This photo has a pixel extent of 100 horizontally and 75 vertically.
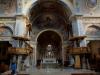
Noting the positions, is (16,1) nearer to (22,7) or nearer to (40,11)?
(22,7)

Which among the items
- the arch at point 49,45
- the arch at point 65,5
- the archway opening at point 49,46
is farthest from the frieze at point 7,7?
the arch at point 49,45

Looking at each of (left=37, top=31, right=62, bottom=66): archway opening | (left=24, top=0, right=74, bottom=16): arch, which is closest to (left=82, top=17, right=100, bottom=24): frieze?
(left=24, top=0, right=74, bottom=16): arch

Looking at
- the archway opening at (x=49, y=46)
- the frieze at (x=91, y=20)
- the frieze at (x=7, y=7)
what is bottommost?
the archway opening at (x=49, y=46)

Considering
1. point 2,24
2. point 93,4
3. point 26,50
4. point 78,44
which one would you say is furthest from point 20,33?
point 93,4

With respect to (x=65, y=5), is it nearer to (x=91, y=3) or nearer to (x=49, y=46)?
(x=91, y=3)

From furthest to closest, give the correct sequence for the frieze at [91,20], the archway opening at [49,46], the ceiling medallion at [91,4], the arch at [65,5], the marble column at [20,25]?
1. the archway opening at [49,46]
2. the ceiling medallion at [91,4]
3. the arch at [65,5]
4. the frieze at [91,20]
5. the marble column at [20,25]

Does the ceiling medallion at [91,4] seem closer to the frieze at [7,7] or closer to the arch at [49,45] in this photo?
the frieze at [7,7]

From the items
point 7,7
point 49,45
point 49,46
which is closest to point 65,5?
point 7,7

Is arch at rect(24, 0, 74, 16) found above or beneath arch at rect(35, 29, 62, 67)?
above

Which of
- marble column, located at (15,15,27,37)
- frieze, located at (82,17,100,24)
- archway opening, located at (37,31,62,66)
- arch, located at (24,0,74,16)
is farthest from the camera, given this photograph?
archway opening, located at (37,31,62,66)

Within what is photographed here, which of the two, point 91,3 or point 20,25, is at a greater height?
point 91,3

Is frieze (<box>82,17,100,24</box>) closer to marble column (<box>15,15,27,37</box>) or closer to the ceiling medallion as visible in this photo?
the ceiling medallion

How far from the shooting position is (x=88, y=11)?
58.7 ft

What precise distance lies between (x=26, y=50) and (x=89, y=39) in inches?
292
